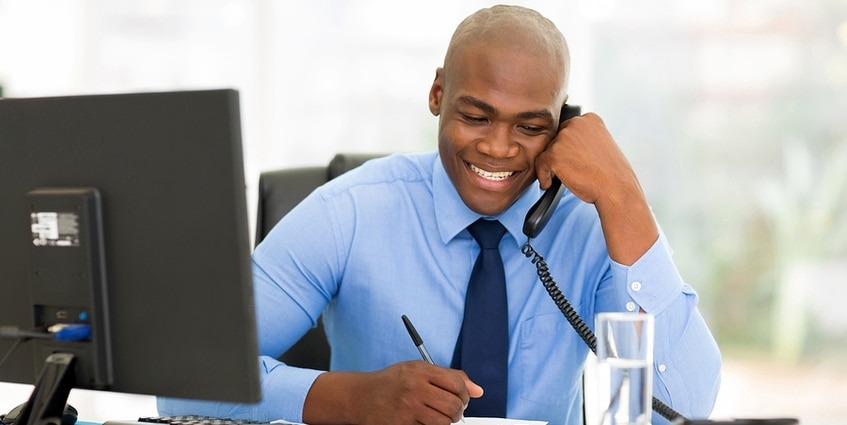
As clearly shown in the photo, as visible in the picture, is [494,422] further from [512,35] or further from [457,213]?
[512,35]

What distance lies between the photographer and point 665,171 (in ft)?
11.7

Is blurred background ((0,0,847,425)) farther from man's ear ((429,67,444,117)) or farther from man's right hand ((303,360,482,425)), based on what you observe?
man's right hand ((303,360,482,425))

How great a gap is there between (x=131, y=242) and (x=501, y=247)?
30.3 inches

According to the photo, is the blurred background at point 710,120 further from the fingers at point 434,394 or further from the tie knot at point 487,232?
the fingers at point 434,394

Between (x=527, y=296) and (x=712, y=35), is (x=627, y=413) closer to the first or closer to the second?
(x=527, y=296)

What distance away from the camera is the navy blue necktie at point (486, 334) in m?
1.66

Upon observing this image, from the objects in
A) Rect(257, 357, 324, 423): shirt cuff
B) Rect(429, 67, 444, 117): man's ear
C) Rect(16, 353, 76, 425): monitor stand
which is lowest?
Rect(257, 357, 324, 423): shirt cuff

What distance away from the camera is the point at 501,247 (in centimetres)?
177

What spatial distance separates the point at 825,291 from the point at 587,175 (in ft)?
7.36

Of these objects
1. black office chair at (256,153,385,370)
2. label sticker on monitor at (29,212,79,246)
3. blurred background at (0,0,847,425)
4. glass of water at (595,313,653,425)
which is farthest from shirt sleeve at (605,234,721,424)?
blurred background at (0,0,847,425)

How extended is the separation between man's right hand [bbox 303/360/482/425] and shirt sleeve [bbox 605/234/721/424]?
33cm

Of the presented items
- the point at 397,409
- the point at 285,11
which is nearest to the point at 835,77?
the point at 285,11

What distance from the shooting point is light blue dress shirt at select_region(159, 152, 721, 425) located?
Answer: 1717 mm

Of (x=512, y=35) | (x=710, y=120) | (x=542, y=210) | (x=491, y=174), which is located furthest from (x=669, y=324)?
(x=710, y=120)
